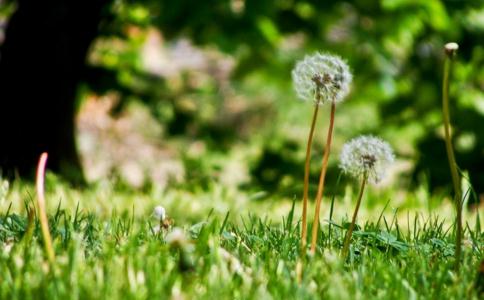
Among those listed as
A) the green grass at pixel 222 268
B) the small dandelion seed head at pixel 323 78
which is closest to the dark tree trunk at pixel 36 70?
the green grass at pixel 222 268

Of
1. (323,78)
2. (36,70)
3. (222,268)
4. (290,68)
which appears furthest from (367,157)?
(290,68)

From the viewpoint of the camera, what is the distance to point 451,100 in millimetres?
5789

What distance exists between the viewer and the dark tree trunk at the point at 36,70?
15.9 feet

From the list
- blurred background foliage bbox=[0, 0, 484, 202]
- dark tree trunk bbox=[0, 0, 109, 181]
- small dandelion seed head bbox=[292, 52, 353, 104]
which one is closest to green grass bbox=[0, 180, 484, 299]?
small dandelion seed head bbox=[292, 52, 353, 104]

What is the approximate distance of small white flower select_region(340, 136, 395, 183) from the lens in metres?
1.64

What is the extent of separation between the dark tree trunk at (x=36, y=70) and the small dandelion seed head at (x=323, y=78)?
3361 mm

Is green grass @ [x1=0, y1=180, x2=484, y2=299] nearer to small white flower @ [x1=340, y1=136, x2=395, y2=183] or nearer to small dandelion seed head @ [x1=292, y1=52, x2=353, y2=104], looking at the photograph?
small white flower @ [x1=340, y1=136, x2=395, y2=183]

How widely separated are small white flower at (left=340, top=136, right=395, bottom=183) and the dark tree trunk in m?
3.39

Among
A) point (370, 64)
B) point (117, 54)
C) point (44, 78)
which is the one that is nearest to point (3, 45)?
point (44, 78)

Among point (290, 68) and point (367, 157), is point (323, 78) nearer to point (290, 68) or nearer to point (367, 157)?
point (367, 157)

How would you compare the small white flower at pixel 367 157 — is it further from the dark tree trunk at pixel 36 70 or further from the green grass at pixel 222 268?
the dark tree trunk at pixel 36 70

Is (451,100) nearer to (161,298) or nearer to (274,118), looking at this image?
(161,298)

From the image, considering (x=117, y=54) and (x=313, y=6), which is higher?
(x=313, y=6)

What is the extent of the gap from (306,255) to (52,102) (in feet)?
12.3
